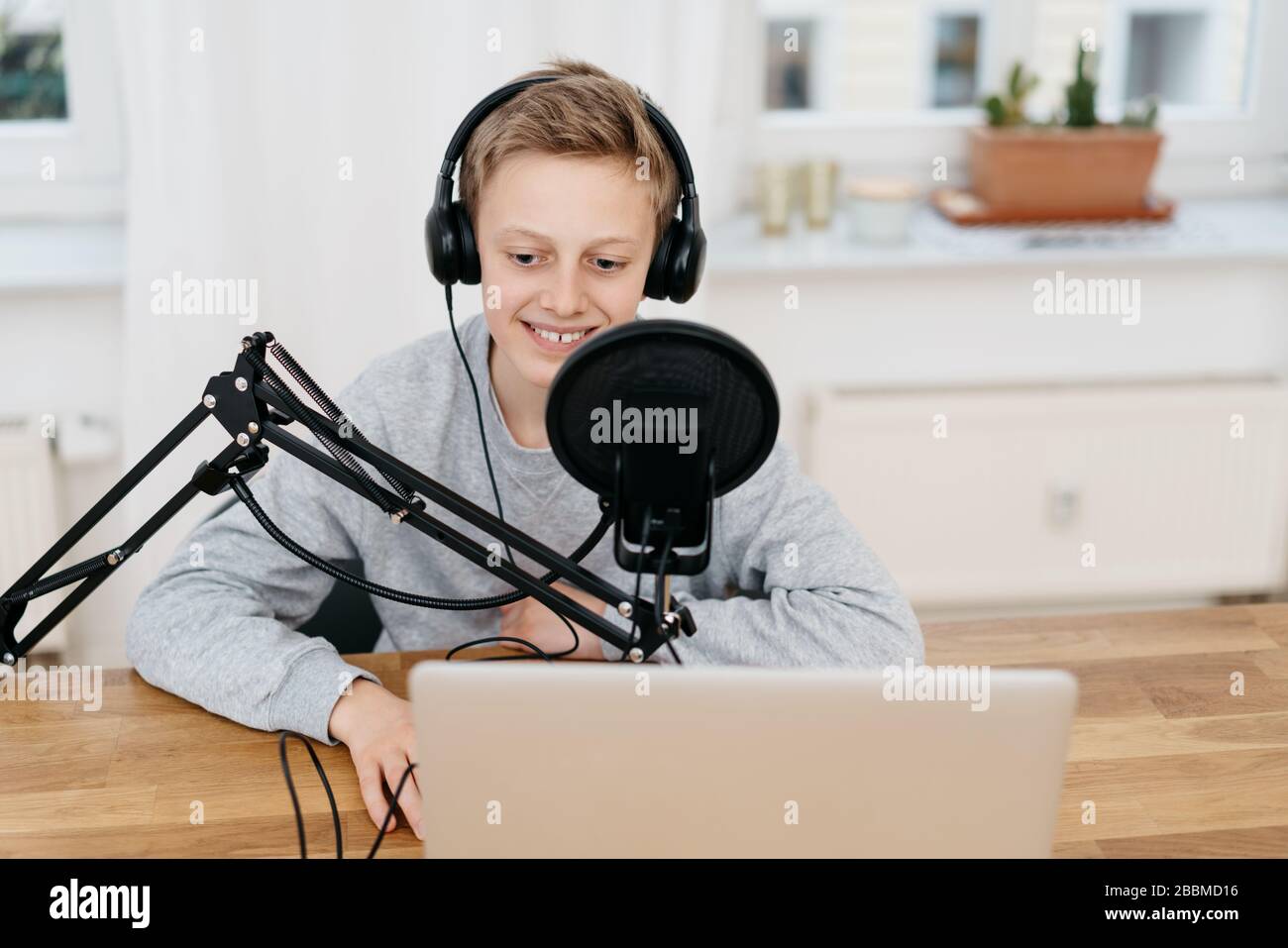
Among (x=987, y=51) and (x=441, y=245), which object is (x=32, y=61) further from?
(x=987, y=51)

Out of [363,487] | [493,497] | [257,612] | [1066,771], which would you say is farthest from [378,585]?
[1066,771]

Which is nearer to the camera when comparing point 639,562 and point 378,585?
point 639,562

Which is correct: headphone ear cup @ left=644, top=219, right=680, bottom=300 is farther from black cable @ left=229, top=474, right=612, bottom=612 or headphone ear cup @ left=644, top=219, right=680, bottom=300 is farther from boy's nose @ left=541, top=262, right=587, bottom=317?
black cable @ left=229, top=474, right=612, bottom=612

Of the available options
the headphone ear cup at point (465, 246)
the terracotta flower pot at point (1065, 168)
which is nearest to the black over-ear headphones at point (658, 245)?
the headphone ear cup at point (465, 246)

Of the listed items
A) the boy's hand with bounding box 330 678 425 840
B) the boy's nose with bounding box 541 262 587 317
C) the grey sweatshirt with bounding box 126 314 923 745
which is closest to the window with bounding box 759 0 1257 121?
the grey sweatshirt with bounding box 126 314 923 745

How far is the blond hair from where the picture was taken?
1257 mm

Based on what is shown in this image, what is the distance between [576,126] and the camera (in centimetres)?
125

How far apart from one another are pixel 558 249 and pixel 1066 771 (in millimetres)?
653

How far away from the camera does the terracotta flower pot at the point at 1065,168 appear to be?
244 cm

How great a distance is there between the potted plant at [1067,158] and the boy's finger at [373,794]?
178cm

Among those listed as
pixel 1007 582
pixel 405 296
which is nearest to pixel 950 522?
pixel 1007 582

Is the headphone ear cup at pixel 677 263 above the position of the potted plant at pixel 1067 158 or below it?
below

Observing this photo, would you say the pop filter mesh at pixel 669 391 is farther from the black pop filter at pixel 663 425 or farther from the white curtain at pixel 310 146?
the white curtain at pixel 310 146
